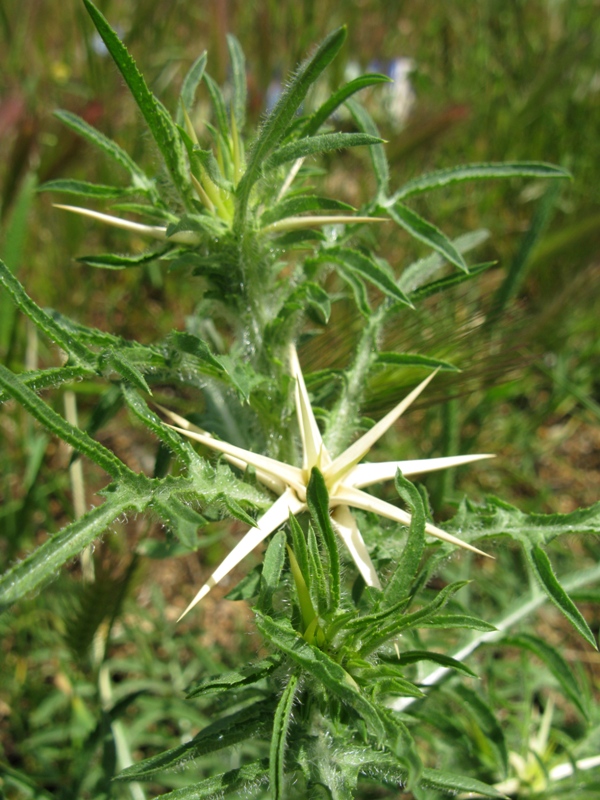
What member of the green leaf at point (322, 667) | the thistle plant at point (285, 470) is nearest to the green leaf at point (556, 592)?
the thistle plant at point (285, 470)

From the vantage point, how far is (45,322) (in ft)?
3.54

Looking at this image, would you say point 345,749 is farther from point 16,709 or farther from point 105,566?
point 16,709

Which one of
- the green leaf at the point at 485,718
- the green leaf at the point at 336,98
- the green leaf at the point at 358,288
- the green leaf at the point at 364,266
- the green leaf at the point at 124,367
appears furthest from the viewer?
the green leaf at the point at 485,718

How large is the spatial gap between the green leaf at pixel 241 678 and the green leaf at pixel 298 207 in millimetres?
796

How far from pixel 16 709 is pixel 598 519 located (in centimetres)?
225

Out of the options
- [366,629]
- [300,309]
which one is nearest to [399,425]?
[300,309]

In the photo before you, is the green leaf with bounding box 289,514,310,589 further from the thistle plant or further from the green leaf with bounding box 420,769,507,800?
the green leaf with bounding box 420,769,507,800

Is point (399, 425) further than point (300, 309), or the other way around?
point (399, 425)

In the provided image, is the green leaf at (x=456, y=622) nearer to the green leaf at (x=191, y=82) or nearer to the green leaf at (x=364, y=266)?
the green leaf at (x=364, y=266)

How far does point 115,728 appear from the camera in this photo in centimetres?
198

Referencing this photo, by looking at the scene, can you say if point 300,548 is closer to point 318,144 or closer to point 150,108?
point 318,144

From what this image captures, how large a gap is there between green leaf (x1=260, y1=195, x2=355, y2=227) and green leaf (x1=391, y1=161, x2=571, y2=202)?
1.10 feet

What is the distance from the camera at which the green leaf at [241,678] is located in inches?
44.0

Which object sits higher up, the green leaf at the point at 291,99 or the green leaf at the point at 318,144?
the green leaf at the point at 291,99
